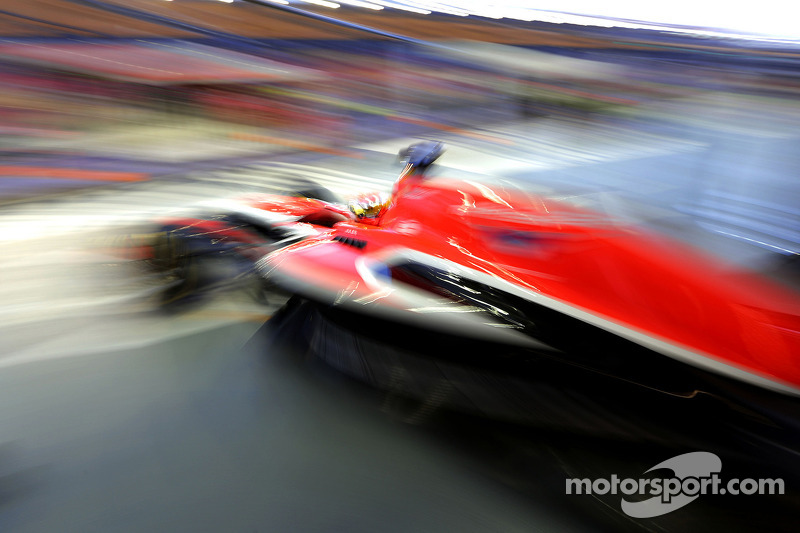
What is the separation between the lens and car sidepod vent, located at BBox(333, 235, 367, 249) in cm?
140

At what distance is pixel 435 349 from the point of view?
3.48ft

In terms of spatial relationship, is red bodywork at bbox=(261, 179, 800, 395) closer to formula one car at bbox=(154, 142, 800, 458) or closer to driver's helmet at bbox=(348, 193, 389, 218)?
formula one car at bbox=(154, 142, 800, 458)

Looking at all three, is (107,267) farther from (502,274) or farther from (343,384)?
(502,274)

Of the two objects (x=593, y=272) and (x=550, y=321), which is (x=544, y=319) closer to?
(x=550, y=321)

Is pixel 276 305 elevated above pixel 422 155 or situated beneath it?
situated beneath

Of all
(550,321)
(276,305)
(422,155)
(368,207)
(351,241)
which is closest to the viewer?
(550,321)

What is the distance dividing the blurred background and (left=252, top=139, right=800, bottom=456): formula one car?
0.25ft

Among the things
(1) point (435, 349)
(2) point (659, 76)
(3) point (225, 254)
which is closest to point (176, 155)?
(3) point (225, 254)

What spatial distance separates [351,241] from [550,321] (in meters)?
0.65

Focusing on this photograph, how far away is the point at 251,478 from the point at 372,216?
968 millimetres

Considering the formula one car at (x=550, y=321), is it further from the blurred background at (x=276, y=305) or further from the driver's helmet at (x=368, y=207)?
the driver's helmet at (x=368, y=207)

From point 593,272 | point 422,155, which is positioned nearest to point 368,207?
point 422,155

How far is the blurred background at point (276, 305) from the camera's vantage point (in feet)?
3.28

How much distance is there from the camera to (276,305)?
1.55 m
